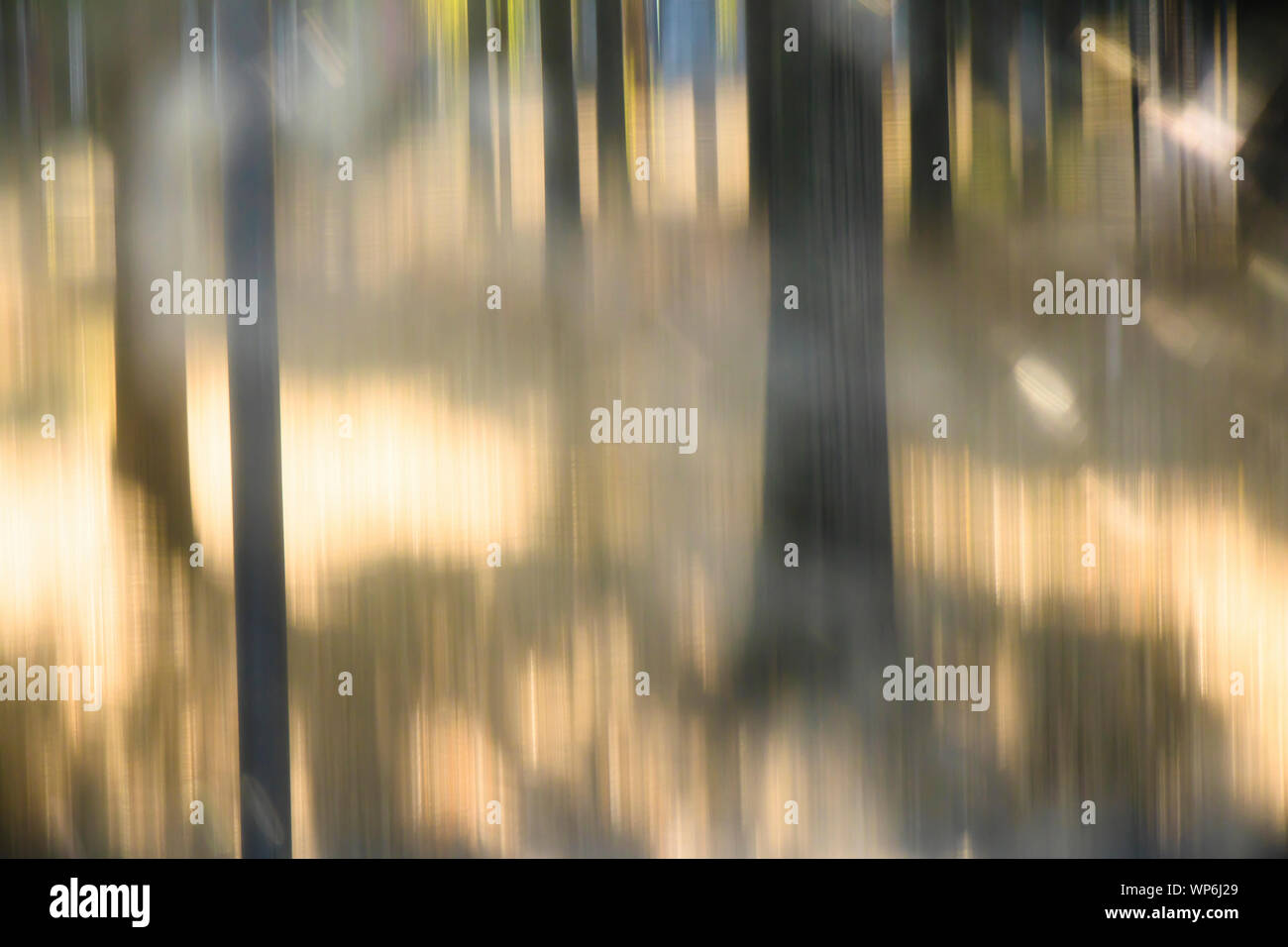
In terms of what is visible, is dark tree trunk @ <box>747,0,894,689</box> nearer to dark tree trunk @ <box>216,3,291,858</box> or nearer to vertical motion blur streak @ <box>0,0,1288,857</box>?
vertical motion blur streak @ <box>0,0,1288,857</box>

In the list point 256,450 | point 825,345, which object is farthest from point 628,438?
point 256,450

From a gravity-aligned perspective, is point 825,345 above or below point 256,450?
above

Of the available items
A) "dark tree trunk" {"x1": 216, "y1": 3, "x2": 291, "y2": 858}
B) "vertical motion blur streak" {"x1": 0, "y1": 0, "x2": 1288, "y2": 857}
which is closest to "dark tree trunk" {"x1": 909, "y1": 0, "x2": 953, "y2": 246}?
"vertical motion blur streak" {"x1": 0, "y1": 0, "x2": 1288, "y2": 857}

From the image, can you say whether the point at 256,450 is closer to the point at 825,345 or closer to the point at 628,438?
the point at 628,438

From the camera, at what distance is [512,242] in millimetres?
1444

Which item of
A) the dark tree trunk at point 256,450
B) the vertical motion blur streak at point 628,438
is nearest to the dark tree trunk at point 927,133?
the vertical motion blur streak at point 628,438

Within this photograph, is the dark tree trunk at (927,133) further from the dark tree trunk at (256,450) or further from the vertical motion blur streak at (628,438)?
the dark tree trunk at (256,450)

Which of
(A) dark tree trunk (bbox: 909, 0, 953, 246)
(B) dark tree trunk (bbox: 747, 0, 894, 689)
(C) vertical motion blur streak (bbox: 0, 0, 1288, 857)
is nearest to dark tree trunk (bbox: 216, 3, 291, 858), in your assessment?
(C) vertical motion blur streak (bbox: 0, 0, 1288, 857)

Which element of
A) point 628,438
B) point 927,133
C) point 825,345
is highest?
point 927,133

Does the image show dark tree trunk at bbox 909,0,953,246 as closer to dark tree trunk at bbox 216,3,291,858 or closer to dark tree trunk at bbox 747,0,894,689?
dark tree trunk at bbox 747,0,894,689

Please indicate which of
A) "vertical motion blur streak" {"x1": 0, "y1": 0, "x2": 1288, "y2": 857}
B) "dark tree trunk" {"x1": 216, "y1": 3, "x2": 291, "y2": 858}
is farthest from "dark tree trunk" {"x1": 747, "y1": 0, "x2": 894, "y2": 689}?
"dark tree trunk" {"x1": 216, "y1": 3, "x2": 291, "y2": 858}

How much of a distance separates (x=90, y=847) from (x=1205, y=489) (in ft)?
7.93

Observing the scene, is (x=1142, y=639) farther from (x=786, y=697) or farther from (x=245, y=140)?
(x=245, y=140)

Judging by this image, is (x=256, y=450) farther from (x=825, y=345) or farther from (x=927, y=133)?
(x=927, y=133)
